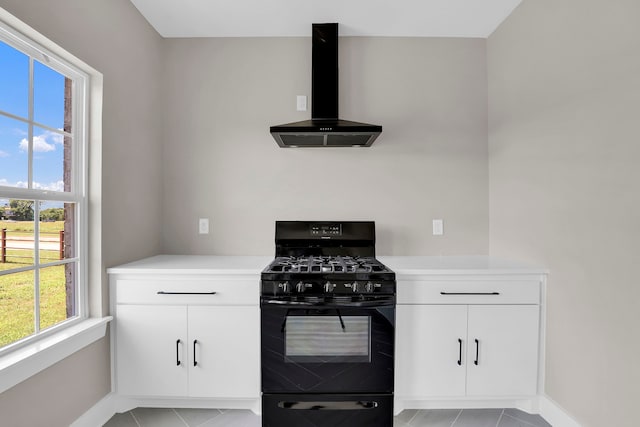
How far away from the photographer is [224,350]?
1950mm

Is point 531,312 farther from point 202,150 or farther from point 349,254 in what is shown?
point 202,150

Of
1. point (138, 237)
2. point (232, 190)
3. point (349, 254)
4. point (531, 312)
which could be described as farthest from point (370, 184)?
point (138, 237)

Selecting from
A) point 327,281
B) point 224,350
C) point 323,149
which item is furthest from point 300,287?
point 323,149

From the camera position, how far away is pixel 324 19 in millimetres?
2330

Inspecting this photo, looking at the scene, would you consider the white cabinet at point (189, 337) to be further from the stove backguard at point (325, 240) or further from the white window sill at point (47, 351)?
the stove backguard at point (325, 240)

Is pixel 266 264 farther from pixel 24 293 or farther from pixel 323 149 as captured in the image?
pixel 24 293

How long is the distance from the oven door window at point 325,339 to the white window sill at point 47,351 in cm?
108

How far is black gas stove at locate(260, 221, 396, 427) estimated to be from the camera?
1.86m

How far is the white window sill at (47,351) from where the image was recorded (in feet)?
4.30

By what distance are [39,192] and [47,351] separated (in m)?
0.75

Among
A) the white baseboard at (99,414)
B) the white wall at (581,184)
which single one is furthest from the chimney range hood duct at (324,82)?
the white baseboard at (99,414)

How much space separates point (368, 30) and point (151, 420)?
3.05 m

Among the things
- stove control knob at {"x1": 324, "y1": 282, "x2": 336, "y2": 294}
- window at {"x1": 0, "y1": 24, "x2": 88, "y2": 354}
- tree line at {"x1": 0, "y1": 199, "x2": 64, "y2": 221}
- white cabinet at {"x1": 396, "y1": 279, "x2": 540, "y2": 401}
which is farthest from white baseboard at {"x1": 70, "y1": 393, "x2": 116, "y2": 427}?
white cabinet at {"x1": 396, "y1": 279, "x2": 540, "y2": 401}

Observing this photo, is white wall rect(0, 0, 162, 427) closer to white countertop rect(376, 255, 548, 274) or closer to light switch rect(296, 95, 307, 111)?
light switch rect(296, 95, 307, 111)
